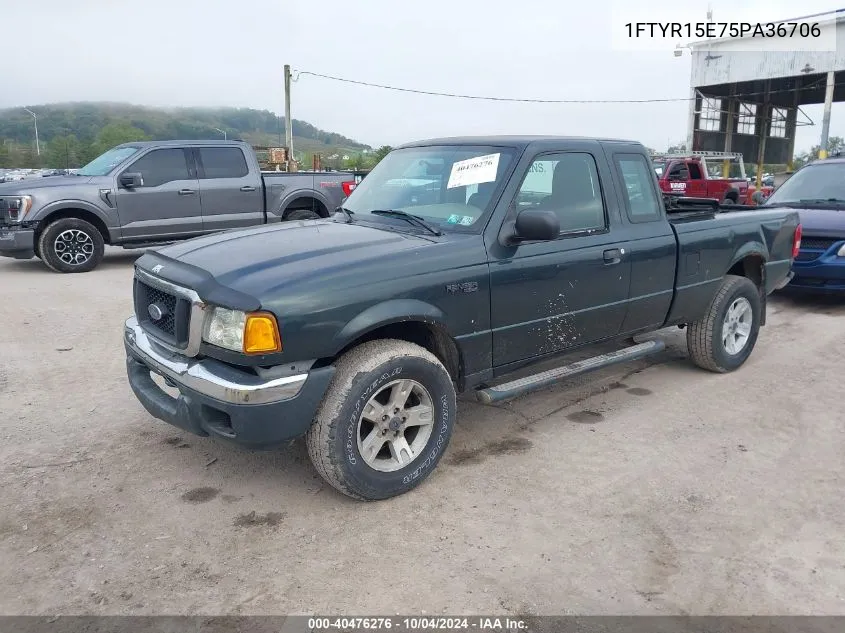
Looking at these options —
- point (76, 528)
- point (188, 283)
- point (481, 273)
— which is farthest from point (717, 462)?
point (76, 528)

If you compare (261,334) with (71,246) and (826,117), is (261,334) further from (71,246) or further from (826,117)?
(826,117)

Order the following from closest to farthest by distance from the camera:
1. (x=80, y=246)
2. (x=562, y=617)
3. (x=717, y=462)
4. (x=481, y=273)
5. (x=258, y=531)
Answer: (x=562, y=617) → (x=258, y=531) → (x=481, y=273) → (x=717, y=462) → (x=80, y=246)

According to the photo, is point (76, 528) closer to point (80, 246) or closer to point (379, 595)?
point (379, 595)

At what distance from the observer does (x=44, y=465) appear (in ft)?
12.6

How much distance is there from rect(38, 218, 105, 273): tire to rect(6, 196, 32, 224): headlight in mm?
360

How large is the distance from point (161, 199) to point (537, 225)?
8.45 m

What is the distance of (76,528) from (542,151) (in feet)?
10.6

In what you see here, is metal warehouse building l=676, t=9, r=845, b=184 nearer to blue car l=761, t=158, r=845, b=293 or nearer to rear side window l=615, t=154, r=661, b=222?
blue car l=761, t=158, r=845, b=293

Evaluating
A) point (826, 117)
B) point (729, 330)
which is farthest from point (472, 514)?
point (826, 117)

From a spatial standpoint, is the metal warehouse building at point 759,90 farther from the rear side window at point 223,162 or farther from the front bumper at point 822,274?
the rear side window at point 223,162

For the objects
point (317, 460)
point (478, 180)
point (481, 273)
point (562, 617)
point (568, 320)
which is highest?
point (478, 180)

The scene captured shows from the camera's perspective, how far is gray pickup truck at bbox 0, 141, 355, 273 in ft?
32.4

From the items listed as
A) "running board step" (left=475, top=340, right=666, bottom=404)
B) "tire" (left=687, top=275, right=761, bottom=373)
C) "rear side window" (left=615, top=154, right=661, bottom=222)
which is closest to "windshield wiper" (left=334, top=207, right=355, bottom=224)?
"running board step" (left=475, top=340, right=666, bottom=404)

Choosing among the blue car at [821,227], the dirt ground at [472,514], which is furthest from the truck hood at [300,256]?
the blue car at [821,227]
